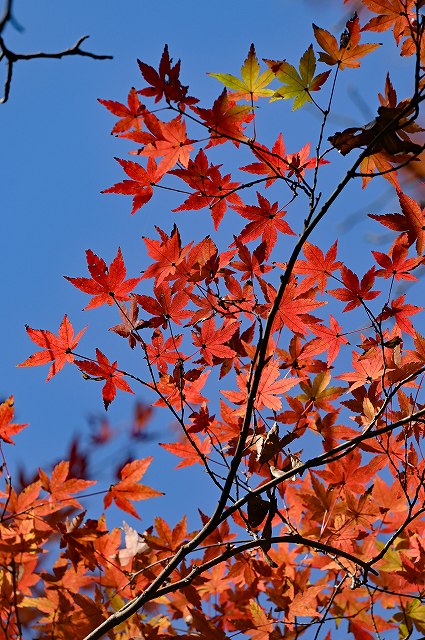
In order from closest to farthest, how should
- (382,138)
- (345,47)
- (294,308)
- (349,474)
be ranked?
(382,138)
(345,47)
(294,308)
(349,474)

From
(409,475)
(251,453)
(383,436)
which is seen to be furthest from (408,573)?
(251,453)

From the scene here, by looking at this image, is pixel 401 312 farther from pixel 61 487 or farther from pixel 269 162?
pixel 61 487

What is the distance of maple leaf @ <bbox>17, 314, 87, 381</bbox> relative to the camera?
221cm

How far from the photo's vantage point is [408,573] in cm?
263

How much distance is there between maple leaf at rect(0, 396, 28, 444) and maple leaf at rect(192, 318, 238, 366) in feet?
2.74

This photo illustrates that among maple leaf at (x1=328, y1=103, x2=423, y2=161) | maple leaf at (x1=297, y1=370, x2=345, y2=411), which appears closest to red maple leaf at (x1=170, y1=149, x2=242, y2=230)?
maple leaf at (x1=328, y1=103, x2=423, y2=161)

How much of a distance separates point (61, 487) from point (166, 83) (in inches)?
63.9

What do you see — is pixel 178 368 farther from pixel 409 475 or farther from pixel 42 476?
pixel 409 475

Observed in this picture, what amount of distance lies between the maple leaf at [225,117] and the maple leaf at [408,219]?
562 mm

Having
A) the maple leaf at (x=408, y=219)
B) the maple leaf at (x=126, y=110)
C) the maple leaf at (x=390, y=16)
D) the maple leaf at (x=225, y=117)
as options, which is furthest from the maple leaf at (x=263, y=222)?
the maple leaf at (x=390, y=16)

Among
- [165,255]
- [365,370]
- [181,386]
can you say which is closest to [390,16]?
[165,255]

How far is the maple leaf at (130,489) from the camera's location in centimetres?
242

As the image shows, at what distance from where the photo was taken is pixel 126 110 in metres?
2.12

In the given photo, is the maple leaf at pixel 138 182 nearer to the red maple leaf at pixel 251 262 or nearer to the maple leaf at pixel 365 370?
the red maple leaf at pixel 251 262
